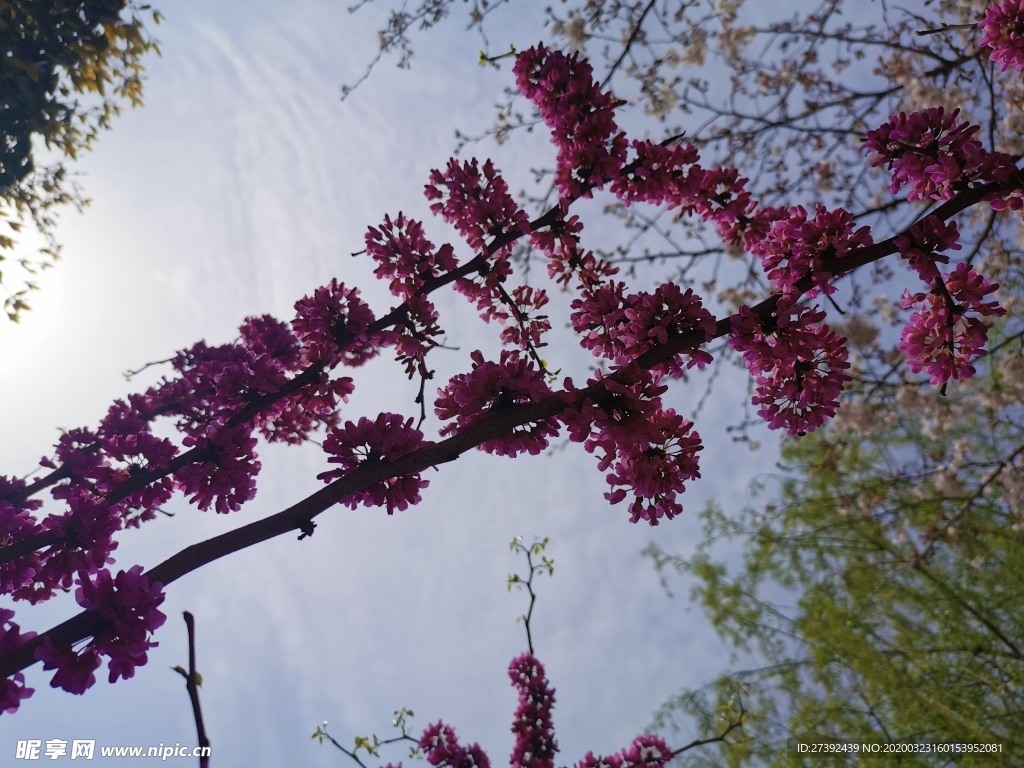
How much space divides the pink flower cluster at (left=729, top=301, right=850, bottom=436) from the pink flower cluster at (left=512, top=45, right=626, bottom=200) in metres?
1.77

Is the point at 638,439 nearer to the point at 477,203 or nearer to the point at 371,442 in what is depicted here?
the point at 371,442

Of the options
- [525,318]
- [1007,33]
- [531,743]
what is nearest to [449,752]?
[531,743]

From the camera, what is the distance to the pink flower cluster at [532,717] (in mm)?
4387

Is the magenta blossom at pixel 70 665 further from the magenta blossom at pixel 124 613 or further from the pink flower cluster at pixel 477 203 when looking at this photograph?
the pink flower cluster at pixel 477 203

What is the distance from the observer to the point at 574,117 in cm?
341

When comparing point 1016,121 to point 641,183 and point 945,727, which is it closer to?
point 641,183

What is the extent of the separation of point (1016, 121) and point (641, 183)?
4838mm

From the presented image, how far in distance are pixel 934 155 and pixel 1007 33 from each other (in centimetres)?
96

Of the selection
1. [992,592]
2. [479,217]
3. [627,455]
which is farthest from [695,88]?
[992,592]

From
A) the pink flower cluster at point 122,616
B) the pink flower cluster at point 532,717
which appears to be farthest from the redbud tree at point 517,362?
the pink flower cluster at point 532,717

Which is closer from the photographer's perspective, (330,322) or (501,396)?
(501,396)

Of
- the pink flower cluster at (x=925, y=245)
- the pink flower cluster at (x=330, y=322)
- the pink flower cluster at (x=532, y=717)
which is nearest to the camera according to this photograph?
the pink flower cluster at (x=925, y=245)

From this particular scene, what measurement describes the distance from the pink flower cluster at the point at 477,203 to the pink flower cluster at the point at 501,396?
1507 mm

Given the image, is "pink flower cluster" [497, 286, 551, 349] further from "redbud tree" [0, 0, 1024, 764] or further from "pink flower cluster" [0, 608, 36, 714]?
"pink flower cluster" [0, 608, 36, 714]
